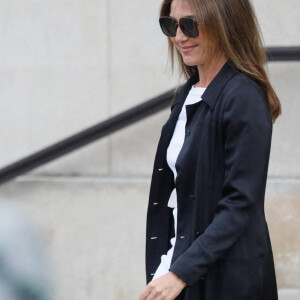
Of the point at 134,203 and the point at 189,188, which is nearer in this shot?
the point at 189,188

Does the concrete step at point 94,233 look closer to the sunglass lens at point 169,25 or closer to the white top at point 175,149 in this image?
the white top at point 175,149

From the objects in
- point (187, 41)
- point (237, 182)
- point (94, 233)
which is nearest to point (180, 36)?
point (187, 41)

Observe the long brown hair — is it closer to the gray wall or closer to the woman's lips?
the woman's lips

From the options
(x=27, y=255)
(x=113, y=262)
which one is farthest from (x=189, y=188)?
(x=27, y=255)

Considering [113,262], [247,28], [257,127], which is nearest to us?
[257,127]

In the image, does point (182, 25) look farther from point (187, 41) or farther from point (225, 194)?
point (225, 194)

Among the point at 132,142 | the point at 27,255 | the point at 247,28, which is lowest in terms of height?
the point at 27,255

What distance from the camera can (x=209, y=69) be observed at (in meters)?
2.02

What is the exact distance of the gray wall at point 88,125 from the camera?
3953 mm

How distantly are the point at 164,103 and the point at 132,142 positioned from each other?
368 millimetres

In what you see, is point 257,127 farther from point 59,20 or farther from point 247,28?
point 59,20

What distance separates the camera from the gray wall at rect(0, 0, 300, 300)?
3953 mm

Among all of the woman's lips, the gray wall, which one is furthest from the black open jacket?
the gray wall

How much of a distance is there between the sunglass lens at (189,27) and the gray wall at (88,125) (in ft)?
6.61
